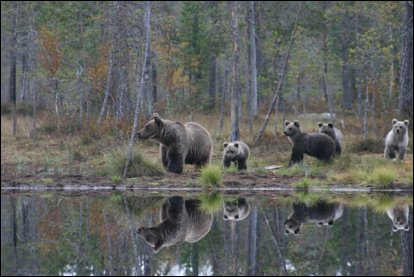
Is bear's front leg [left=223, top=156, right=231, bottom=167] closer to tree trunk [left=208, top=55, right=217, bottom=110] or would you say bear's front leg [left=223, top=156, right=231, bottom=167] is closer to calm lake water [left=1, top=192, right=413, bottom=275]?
calm lake water [left=1, top=192, right=413, bottom=275]

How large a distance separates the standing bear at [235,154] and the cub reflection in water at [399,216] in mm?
6013

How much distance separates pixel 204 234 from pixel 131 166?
7257 millimetres

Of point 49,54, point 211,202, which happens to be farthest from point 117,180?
point 49,54

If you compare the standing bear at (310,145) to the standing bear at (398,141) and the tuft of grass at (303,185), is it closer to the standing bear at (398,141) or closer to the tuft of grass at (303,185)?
the standing bear at (398,141)

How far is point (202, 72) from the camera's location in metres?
41.7

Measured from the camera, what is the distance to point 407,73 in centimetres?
2738

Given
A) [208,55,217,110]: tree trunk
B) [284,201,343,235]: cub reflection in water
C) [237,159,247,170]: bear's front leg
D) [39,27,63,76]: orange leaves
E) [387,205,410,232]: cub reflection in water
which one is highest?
[39,27,63,76]: orange leaves

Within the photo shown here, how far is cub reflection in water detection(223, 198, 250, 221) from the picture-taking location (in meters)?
14.9

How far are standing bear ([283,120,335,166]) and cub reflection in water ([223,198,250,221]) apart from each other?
4.89 meters

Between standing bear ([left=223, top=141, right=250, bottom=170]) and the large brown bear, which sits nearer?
the large brown bear

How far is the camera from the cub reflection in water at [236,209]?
14906 millimetres

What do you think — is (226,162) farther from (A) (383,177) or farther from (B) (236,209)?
(B) (236,209)

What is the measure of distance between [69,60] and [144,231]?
2066 cm

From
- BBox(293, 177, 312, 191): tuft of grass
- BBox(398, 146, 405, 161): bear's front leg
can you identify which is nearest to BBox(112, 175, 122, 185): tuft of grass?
BBox(293, 177, 312, 191): tuft of grass
